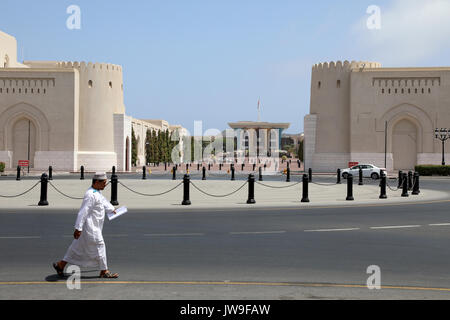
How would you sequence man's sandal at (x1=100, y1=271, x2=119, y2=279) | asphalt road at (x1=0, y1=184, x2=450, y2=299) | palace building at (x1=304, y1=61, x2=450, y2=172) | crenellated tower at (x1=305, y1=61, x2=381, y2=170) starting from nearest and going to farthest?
asphalt road at (x1=0, y1=184, x2=450, y2=299) < man's sandal at (x1=100, y1=271, x2=119, y2=279) < palace building at (x1=304, y1=61, x2=450, y2=172) < crenellated tower at (x1=305, y1=61, x2=381, y2=170)

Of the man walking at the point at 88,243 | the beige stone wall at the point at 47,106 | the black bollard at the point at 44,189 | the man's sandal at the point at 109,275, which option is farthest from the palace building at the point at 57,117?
the man's sandal at the point at 109,275

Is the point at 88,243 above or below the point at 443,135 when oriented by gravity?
below

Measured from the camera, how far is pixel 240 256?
9023 mm

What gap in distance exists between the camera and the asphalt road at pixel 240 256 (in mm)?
6613

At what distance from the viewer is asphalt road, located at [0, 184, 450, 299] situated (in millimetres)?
6613

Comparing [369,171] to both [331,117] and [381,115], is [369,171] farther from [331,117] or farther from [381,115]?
[331,117]

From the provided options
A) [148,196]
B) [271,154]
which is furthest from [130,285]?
[271,154]

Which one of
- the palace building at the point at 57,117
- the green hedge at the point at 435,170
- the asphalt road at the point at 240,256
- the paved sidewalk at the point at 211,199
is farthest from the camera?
the palace building at the point at 57,117

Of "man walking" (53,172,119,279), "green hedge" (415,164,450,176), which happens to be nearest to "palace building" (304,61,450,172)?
"green hedge" (415,164,450,176)

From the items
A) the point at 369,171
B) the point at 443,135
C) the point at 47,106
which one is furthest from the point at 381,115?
the point at 47,106

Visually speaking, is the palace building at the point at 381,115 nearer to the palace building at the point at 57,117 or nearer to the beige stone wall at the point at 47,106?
the palace building at the point at 57,117

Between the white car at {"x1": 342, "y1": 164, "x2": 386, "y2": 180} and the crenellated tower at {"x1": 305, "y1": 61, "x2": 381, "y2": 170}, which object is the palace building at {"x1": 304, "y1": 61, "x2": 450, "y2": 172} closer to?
the crenellated tower at {"x1": 305, "y1": 61, "x2": 381, "y2": 170}
